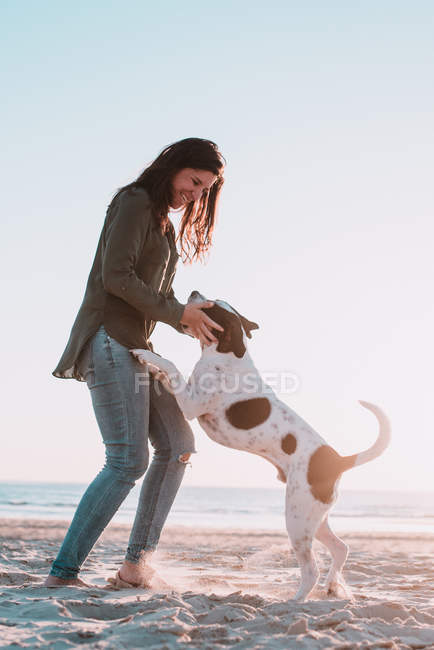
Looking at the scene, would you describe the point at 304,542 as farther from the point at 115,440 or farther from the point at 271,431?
the point at 115,440

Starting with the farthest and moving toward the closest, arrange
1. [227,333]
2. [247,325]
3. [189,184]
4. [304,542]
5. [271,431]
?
[247,325] → [227,333] → [189,184] → [271,431] → [304,542]

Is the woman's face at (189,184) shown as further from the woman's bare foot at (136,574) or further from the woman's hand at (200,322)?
the woman's bare foot at (136,574)

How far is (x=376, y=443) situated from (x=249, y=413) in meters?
0.78

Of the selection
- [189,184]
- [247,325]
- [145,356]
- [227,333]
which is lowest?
[145,356]

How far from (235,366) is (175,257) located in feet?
2.63

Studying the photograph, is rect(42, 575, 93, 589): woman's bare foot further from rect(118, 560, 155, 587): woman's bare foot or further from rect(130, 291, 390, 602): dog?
rect(130, 291, 390, 602): dog

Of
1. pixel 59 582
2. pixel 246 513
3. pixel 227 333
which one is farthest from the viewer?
pixel 246 513

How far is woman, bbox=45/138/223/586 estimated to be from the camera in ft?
12.5

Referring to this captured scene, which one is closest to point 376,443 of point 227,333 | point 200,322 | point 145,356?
point 227,333

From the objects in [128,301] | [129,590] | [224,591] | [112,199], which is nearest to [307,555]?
[224,591]

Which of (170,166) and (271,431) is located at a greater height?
(170,166)

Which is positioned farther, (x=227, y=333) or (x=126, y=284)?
(x=227, y=333)

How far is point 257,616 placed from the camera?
3041 mm

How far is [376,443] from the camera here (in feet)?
13.3
